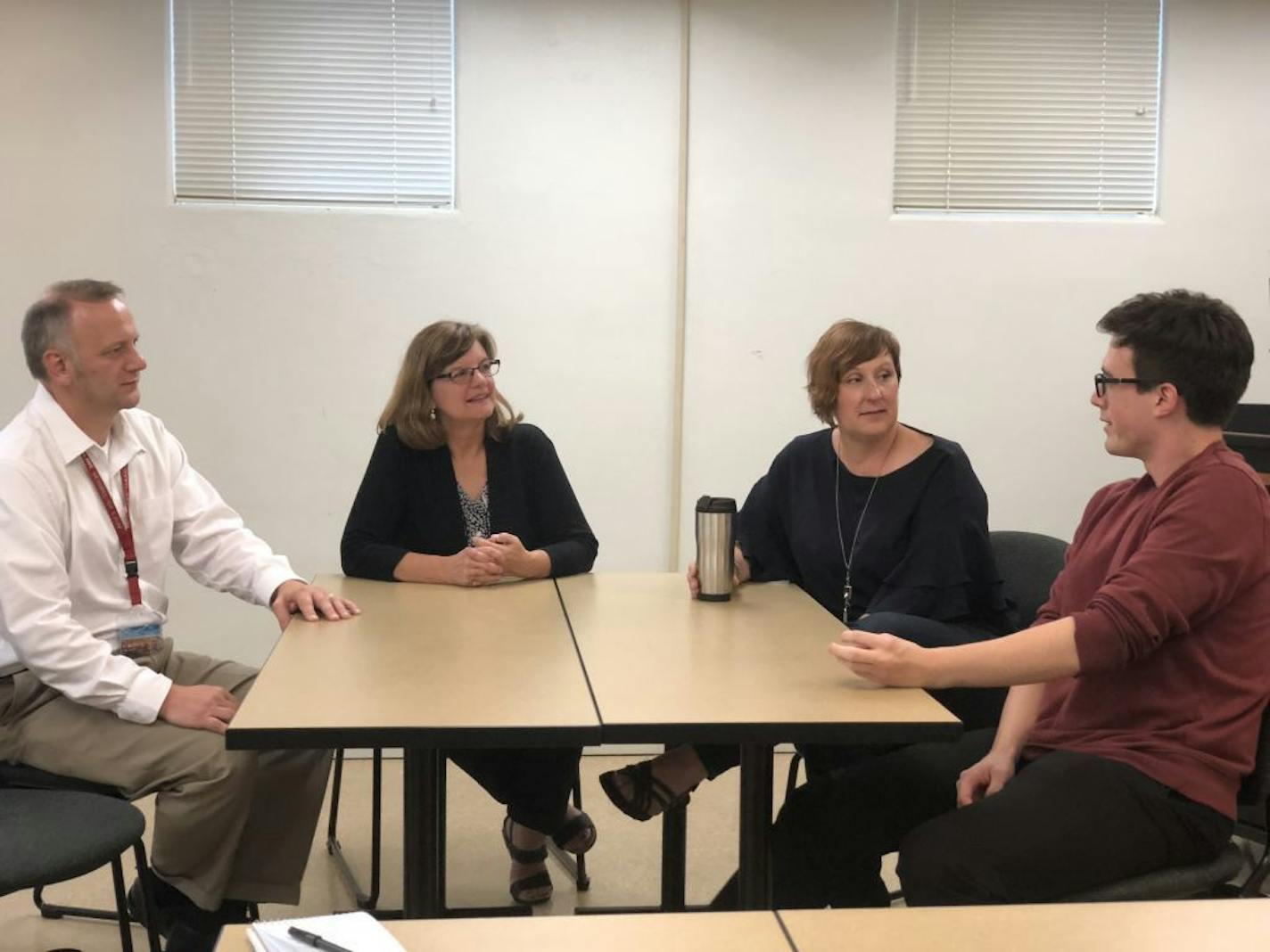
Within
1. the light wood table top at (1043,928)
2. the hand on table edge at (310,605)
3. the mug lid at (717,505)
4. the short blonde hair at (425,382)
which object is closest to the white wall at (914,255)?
the short blonde hair at (425,382)

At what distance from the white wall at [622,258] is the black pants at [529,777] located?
141 cm

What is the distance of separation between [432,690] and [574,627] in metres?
0.54

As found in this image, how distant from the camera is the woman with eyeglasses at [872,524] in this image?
2.94 metres

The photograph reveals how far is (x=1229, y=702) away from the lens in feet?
6.93

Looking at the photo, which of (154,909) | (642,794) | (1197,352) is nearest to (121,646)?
(154,909)

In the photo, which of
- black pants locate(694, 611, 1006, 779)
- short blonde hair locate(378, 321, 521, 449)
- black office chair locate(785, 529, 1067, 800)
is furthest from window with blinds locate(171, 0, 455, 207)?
black pants locate(694, 611, 1006, 779)

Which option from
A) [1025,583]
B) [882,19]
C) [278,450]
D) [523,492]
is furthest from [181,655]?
[882,19]

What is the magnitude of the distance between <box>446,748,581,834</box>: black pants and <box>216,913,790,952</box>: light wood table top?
182 cm

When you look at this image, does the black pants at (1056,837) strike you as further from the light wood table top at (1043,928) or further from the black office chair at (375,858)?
the black office chair at (375,858)

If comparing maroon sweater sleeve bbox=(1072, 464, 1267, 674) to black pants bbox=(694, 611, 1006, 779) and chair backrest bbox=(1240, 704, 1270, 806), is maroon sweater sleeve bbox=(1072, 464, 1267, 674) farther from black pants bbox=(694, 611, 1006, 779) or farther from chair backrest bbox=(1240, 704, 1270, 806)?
black pants bbox=(694, 611, 1006, 779)

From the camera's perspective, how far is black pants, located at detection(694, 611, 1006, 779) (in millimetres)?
2760

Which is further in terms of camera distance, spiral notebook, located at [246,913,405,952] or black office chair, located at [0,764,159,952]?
black office chair, located at [0,764,159,952]

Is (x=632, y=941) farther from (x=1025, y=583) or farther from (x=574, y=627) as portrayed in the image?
(x=1025, y=583)

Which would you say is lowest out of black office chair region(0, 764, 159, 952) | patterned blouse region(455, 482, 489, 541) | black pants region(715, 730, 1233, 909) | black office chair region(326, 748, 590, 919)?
black office chair region(326, 748, 590, 919)
